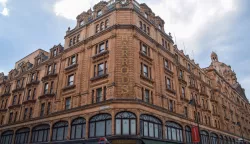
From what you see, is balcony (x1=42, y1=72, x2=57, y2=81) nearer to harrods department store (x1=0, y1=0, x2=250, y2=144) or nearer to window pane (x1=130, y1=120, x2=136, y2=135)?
harrods department store (x1=0, y1=0, x2=250, y2=144)

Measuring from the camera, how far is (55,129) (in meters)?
30.1

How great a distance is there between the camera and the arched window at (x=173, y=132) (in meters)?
29.2

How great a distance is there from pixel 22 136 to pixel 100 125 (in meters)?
16.9

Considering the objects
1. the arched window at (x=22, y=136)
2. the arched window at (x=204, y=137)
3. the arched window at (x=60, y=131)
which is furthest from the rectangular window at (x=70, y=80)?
the arched window at (x=204, y=137)

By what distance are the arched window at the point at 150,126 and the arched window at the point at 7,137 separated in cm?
2441

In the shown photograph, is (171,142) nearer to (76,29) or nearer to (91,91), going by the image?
(91,91)

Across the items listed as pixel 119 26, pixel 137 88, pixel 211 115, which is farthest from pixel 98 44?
pixel 211 115

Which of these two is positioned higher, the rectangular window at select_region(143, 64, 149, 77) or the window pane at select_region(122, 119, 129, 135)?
the rectangular window at select_region(143, 64, 149, 77)

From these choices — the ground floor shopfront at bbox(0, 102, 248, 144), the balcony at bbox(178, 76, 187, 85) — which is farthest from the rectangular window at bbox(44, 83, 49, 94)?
the balcony at bbox(178, 76, 187, 85)

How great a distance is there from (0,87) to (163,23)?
1498 inches

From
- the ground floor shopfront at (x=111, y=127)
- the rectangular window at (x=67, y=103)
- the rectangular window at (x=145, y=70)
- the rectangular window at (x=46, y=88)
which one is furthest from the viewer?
the rectangular window at (x=46, y=88)

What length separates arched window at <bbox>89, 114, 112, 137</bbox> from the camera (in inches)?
964

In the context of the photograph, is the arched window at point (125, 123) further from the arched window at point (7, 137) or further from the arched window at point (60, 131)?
the arched window at point (7, 137)

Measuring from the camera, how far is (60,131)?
1155 inches
